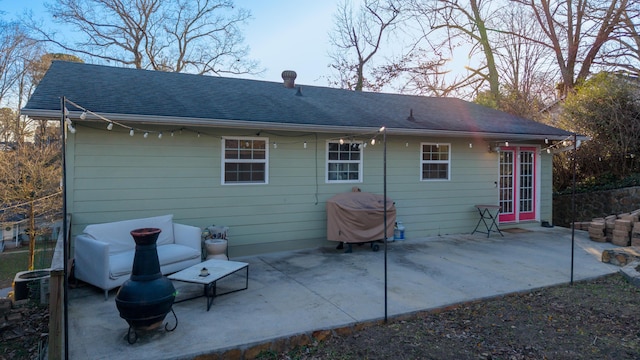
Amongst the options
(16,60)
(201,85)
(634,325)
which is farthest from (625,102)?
(16,60)

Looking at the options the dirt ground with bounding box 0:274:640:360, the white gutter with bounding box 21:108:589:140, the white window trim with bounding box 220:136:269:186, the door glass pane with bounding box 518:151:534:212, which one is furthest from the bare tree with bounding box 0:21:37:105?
the door glass pane with bounding box 518:151:534:212

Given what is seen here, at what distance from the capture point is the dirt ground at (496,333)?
131 inches

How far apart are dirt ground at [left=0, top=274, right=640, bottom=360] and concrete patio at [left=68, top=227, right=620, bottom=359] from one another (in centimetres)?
19

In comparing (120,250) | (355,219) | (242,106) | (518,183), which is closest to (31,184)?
(242,106)

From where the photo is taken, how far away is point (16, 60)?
15492 mm

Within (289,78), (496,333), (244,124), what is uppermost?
(289,78)

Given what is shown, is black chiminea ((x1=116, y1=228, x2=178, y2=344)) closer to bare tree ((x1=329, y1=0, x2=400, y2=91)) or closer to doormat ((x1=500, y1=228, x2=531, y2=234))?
doormat ((x1=500, y1=228, x2=531, y2=234))

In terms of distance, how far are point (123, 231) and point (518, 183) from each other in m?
8.60

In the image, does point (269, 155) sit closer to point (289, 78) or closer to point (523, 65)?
point (289, 78)

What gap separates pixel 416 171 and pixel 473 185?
1.63 metres

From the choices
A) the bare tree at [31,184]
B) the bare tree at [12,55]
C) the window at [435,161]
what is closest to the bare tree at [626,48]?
the window at [435,161]

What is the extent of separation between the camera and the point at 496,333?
12.2 ft

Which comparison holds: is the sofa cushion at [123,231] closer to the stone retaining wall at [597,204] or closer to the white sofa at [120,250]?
the white sofa at [120,250]

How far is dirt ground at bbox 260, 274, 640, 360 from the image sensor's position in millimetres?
3322
